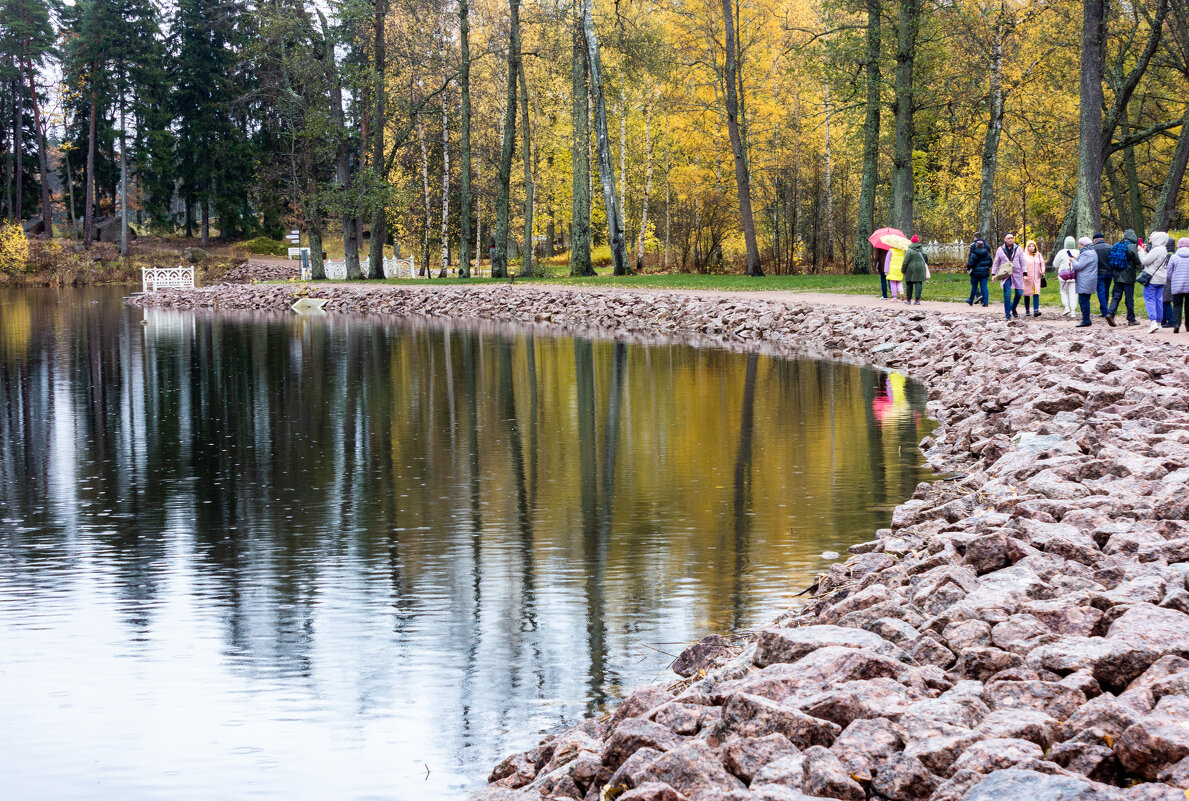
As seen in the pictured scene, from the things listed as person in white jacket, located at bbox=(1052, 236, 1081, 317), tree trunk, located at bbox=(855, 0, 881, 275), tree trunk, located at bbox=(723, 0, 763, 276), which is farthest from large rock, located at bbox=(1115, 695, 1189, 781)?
tree trunk, located at bbox=(723, 0, 763, 276)

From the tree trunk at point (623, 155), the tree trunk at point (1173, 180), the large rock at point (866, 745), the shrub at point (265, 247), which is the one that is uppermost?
the tree trunk at point (623, 155)

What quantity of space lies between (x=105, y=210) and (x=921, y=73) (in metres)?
59.9

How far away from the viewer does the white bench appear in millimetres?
55844

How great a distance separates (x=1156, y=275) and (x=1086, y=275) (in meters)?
1.22

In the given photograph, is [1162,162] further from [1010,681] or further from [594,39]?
[1010,681]

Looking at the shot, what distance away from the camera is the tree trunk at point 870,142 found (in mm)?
35562

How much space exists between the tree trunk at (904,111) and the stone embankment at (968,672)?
25.1 m

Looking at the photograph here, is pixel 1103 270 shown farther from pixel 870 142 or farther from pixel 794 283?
pixel 870 142

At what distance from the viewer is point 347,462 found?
1341cm

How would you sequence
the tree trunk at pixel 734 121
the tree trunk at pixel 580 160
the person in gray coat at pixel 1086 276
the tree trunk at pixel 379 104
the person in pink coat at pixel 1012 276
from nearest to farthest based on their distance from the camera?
1. the person in gray coat at pixel 1086 276
2. the person in pink coat at pixel 1012 276
3. the tree trunk at pixel 734 121
4. the tree trunk at pixel 580 160
5. the tree trunk at pixel 379 104

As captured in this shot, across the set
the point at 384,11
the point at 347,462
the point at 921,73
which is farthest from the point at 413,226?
the point at 347,462

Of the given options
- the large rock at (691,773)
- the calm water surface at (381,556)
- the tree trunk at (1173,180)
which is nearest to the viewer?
the large rock at (691,773)

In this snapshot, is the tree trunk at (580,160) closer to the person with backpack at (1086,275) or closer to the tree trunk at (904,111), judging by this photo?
the tree trunk at (904,111)

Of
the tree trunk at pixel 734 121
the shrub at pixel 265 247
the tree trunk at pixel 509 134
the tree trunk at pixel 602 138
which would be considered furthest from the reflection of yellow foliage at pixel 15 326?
the shrub at pixel 265 247
